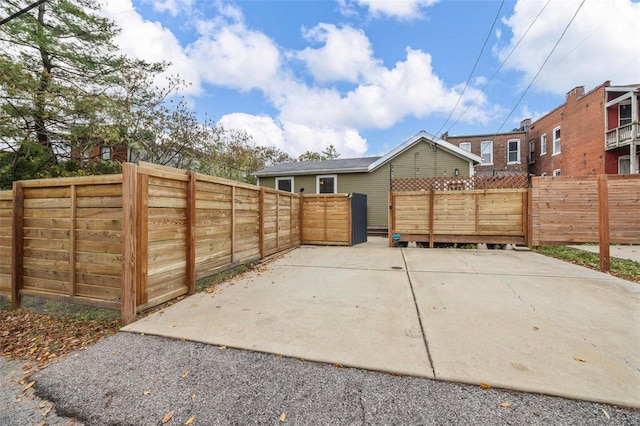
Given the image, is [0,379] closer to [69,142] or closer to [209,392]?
[209,392]

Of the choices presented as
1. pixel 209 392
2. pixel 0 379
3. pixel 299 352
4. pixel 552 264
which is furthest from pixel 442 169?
pixel 0 379

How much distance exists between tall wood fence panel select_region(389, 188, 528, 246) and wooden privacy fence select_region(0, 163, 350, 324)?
19.4 feet

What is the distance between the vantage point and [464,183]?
838cm

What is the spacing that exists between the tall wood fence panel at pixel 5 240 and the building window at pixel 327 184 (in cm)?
966

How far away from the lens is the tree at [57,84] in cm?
603

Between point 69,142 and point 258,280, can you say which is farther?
point 69,142

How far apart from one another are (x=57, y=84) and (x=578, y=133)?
2237cm

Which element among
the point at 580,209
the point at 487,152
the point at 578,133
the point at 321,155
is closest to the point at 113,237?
the point at 580,209

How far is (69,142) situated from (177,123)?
11.7ft

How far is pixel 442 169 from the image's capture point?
11242 millimetres

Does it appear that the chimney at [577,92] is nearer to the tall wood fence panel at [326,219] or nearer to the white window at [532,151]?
the white window at [532,151]

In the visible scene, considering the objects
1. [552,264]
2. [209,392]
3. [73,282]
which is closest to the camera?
[209,392]

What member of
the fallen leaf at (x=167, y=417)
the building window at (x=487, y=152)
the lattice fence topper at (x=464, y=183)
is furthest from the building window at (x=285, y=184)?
the building window at (x=487, y=152)

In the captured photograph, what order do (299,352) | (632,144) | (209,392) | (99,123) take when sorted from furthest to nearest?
(632,144), (99,123), (299,352), (209,392)
